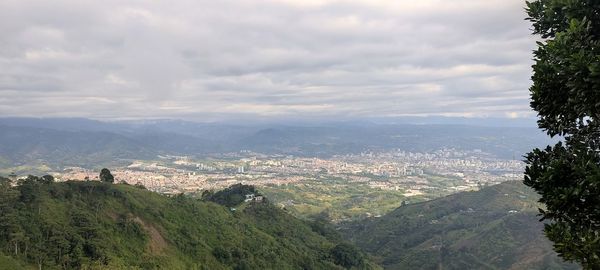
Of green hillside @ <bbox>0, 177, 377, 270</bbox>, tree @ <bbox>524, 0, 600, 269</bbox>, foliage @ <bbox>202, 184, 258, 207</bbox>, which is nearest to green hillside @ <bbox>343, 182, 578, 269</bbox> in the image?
green hillside @ <bbox>0, 177, 377, 270</bbox>

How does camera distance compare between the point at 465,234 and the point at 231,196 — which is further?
the point at 465,234

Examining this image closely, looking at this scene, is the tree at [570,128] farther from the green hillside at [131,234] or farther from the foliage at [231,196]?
the foliage at [231,196]

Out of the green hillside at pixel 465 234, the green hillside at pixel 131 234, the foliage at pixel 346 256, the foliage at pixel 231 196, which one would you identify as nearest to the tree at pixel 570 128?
the green hillside at pixel 131 234

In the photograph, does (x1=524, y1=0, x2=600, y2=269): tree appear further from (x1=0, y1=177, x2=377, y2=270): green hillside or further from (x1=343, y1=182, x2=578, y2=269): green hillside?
(x1=343, y1=182, x2=578, y2=269): green hillside

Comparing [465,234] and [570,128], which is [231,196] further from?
[570,128]

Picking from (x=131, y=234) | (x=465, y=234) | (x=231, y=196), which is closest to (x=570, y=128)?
(x=131, y=234)

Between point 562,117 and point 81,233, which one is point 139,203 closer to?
point 81,233

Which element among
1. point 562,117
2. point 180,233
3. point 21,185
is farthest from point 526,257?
point 562,117
